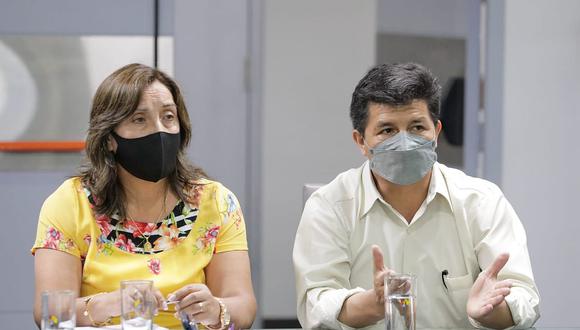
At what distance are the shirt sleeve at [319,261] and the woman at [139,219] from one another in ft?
0.49

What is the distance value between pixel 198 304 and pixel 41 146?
219cm

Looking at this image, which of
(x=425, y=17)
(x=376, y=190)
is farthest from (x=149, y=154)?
(x=425, y=17)

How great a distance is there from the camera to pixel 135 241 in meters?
2.27

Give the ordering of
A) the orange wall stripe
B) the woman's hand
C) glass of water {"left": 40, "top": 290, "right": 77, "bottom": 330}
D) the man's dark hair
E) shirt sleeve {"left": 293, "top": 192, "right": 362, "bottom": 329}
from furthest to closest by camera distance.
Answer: the orange wall stripe
the man's dark hair
shirt sleeve {"left": 293, "top": 192, "right": 362, "bottom": 329}
the woman's hand
glass of water {"left": 40, "top": 290, "right": 77, "bottom": 330}

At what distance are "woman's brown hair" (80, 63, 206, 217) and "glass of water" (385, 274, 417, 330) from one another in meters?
0.84

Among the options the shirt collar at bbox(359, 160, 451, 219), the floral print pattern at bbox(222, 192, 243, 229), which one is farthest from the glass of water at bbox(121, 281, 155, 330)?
the shirt collar at bbox(359, 160, 451, 219)

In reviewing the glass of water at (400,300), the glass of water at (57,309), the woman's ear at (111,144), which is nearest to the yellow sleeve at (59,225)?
the woman's ear at (111,144)

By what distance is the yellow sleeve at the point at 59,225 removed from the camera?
7.28 ft

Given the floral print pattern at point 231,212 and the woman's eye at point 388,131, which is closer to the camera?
the woman's eye at point 388,131

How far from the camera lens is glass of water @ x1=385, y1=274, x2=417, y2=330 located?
169 cm

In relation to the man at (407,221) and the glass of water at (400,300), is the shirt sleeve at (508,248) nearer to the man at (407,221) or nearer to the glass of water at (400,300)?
the man at (407,221)

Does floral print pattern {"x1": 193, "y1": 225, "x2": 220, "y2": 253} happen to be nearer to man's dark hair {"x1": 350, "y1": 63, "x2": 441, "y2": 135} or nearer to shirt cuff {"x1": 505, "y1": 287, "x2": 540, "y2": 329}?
man's dark hair {"x1": 350, "y1": 63, "x2": 441, "y2": 135}

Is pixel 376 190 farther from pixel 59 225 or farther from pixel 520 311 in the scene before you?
pixel 59 225

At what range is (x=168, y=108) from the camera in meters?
2.31
